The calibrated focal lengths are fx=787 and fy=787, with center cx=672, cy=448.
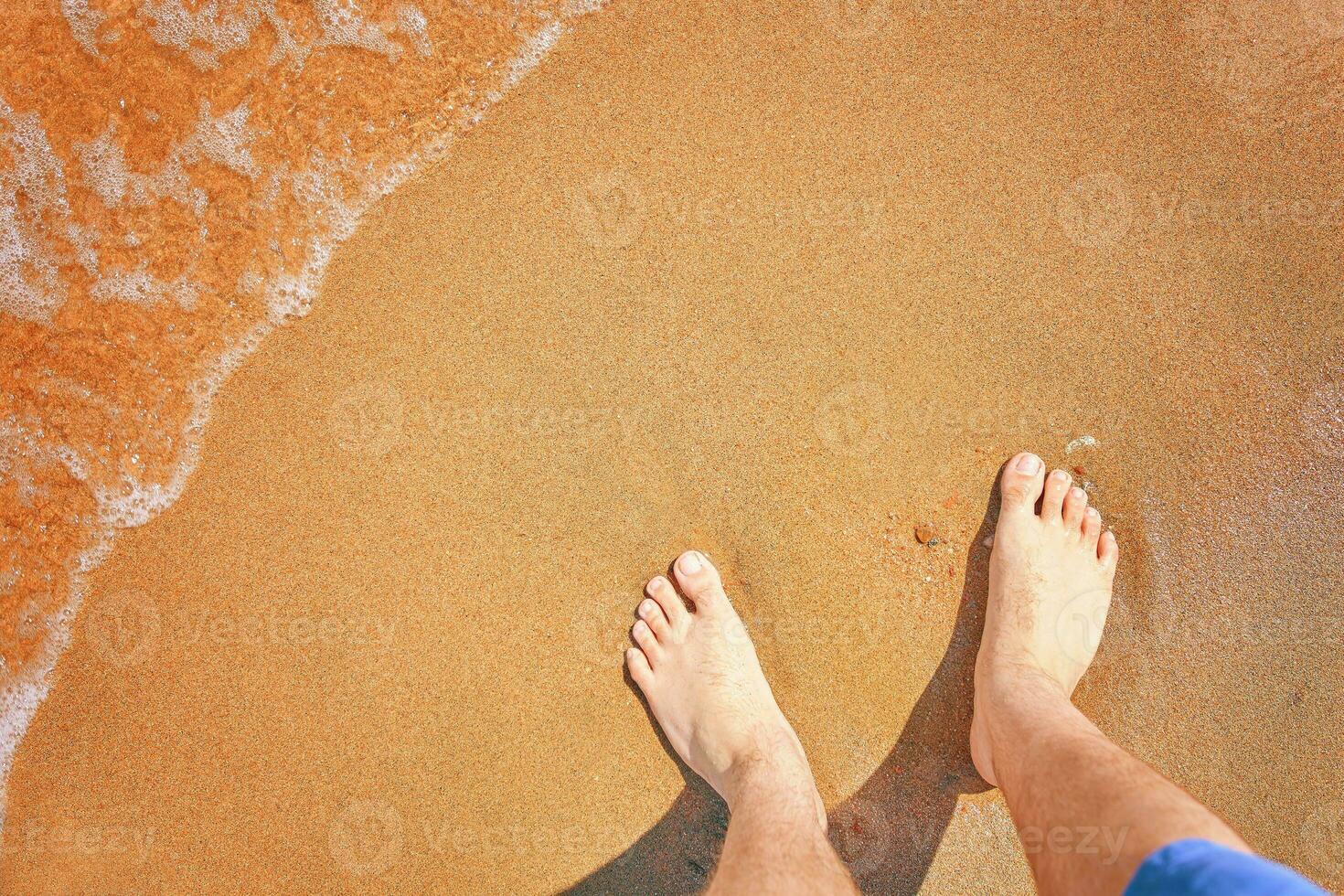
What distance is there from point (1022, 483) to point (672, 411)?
1005 millimetres

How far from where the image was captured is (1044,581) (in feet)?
7.16

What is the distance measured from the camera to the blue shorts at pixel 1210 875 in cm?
120

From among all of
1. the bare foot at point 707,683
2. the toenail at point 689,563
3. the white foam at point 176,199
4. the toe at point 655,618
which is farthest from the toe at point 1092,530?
the white foam at point 176,199

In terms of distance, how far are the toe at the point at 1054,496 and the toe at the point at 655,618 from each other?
1.12 m

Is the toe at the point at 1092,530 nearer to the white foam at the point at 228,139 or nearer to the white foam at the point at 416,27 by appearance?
the white foam at the point at 416,27

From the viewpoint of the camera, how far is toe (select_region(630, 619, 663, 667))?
2.26 metres

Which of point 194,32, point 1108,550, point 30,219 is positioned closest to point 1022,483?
point 1108,550

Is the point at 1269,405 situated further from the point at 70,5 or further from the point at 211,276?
the point at 70,5

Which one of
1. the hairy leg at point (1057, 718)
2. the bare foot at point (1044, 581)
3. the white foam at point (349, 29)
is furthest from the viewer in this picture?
the white foam at point (349, 29)

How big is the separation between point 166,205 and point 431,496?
114 cm

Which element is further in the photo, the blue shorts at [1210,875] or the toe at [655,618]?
the toe at [655,618]

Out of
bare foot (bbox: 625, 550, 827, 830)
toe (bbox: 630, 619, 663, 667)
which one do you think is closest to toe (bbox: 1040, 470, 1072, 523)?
bare foot (bbox: 625, 550, 827, 830)

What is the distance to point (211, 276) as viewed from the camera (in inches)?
89.5

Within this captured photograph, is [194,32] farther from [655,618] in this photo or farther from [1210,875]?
[1210,875]
